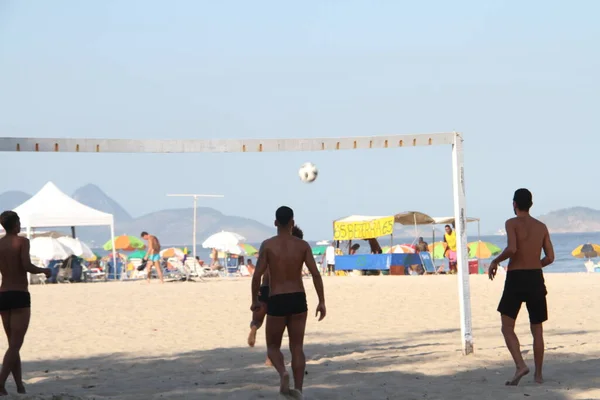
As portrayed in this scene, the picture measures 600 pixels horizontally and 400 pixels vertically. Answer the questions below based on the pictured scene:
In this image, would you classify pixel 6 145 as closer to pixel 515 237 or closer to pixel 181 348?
pixel 181 348

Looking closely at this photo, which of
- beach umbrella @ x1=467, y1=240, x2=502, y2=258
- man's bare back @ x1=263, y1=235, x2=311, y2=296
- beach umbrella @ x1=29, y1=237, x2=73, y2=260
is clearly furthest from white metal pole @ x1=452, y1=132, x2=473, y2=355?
beach umbrella @ x1=467, y1=240, x2=502, y2=258

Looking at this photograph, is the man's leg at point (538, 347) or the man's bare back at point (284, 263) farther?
the man's leg at point (538, 347)

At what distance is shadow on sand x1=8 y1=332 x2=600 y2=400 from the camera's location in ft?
20.5

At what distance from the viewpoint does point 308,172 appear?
13.6 meters

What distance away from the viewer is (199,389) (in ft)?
21.4

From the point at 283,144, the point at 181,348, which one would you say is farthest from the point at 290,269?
the point at 181,348

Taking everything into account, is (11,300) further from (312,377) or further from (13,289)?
(312,377)

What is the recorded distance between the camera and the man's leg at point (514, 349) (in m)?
6.27

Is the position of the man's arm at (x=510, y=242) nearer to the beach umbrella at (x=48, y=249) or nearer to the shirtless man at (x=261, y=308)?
the shirtless man at (x=261, y=308)

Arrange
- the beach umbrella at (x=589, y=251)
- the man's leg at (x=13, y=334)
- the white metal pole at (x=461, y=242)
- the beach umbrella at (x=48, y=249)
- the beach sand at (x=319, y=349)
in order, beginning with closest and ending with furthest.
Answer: the man's leg at (x=13, y=334) → the beach sand at (x=319, y=349) → the white metal pole at (x=461, y=242) → the beach umbrella at (x=48, y=249) → the beach umbrella at (x=589, y=251)

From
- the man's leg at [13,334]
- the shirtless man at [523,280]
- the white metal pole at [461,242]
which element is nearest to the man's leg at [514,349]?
the shirtless man at [523,280]

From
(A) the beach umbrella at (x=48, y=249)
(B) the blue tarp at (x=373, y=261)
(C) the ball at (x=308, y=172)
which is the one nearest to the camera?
(C) the ball at (x=308, y=172)

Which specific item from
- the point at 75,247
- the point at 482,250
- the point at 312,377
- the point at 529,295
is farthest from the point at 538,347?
the point at 482,250

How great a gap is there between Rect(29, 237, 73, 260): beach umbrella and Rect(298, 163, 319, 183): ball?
994 cm
